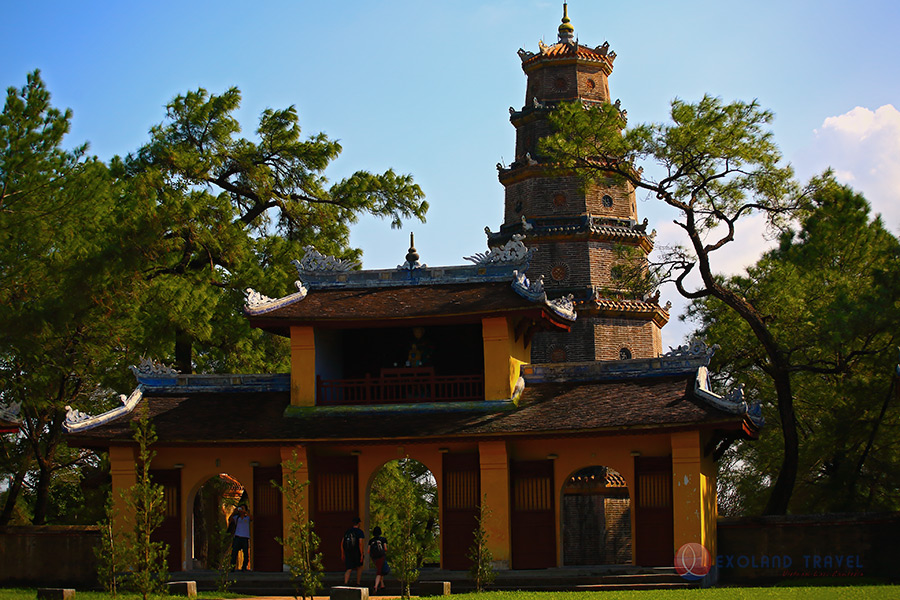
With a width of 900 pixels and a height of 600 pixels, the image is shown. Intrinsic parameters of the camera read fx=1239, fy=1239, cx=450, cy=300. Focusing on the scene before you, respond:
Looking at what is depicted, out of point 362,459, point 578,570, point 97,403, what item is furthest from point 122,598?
point 97,403

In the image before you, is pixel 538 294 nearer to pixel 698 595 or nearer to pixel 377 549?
pixel 377 549

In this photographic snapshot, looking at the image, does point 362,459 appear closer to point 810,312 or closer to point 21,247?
point 21,247

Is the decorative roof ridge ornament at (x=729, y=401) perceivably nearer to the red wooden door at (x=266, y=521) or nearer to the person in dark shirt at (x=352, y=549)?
the person in dark shirt at (x=352, y=549)

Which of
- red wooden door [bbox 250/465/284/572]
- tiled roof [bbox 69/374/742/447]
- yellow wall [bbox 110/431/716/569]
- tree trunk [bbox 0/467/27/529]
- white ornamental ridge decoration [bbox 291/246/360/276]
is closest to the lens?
yellow wall [bbox 110/431/716/569]

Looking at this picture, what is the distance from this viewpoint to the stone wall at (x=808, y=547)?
2342 centimetres

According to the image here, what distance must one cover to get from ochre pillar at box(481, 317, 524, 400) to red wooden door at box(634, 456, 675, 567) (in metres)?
3.21

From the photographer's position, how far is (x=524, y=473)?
2564 cm

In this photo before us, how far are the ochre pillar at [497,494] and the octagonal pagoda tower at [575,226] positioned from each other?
49.2 feet

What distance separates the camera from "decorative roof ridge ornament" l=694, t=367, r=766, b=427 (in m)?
23.1

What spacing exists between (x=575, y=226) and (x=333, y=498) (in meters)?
17.7

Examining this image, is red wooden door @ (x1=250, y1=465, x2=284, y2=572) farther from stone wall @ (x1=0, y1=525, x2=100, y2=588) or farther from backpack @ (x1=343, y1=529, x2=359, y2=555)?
backpack @ (x1=343, y1=529, x2=359, y2=555)

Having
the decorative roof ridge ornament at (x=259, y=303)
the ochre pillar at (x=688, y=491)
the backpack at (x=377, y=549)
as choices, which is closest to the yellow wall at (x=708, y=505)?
the ochre pillar at (x=688, y=491)

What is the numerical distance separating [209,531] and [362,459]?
10181mm

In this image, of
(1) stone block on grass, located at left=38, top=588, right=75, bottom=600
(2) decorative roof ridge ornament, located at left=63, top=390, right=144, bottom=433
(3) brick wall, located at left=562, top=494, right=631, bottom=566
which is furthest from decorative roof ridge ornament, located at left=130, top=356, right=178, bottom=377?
(3) brick wall, located at left=562, top=494, right=631, bottom=566
